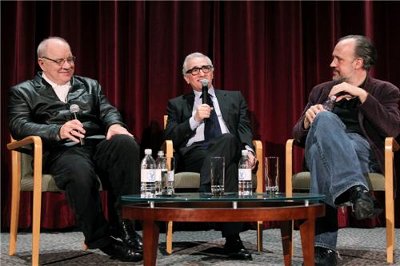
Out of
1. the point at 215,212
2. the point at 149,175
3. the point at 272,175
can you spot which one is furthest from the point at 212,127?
the point at 215,212

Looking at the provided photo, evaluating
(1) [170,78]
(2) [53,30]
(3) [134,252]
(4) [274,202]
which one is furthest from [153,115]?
(4) [274,202]

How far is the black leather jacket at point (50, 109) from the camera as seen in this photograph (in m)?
2.78

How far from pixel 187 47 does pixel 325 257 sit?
1.97m

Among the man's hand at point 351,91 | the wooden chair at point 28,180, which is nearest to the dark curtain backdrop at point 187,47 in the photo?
the wooden chair at point 28,180

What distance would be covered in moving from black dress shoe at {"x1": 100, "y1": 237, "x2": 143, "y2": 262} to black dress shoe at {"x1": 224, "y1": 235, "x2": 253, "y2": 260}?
0.41 m

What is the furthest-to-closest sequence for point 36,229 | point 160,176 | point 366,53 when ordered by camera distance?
point 366,53 → point 36,229 → point 160,176

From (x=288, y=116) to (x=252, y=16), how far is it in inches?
27.1

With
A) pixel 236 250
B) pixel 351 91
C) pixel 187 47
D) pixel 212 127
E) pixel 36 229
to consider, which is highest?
pixel 187 47

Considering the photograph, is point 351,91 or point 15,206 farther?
point 15,206

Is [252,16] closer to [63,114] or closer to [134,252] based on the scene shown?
[63,114]

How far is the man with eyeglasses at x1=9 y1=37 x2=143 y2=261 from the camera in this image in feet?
8.27

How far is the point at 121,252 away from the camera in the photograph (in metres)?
2.54

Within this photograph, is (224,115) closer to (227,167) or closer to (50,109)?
(227,167)

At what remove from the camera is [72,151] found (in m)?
2.74
